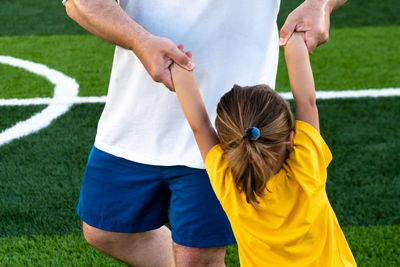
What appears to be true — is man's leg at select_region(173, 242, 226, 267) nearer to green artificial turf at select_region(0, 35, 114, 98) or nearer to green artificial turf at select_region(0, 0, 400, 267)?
green artificial turf at select_region(0, 0, 400, 267)

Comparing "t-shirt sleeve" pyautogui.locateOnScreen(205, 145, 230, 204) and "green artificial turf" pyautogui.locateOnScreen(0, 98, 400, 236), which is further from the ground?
"t-shirt sleeve" pyautogui.locateOnScreen(205, 145, 230, 204)

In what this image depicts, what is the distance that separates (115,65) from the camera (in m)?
2.37

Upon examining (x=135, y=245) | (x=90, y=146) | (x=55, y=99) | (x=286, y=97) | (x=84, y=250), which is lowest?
(x=55, y=99)

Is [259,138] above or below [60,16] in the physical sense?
above

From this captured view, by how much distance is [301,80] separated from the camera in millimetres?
2059

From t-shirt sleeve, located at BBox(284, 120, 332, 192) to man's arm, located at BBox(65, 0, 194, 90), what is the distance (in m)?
0.42

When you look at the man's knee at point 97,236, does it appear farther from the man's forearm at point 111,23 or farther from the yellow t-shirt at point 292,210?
the man's forearm at point 111,23

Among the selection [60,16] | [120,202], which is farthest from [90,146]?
[60,16]

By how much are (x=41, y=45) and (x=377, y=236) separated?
17.6ft

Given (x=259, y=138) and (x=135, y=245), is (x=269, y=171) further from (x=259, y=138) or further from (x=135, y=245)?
(x=135, y=245)

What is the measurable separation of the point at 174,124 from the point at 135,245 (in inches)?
25.1

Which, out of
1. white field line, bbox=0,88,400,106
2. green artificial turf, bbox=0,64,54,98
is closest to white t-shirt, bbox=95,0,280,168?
white field line, bbox=0,88,400,106

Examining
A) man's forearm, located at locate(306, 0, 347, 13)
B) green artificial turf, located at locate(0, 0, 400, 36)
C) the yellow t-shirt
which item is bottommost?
green artificial turf, located at locate(0, 0, 400, 36)

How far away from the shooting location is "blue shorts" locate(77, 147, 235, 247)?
91.0 inches
